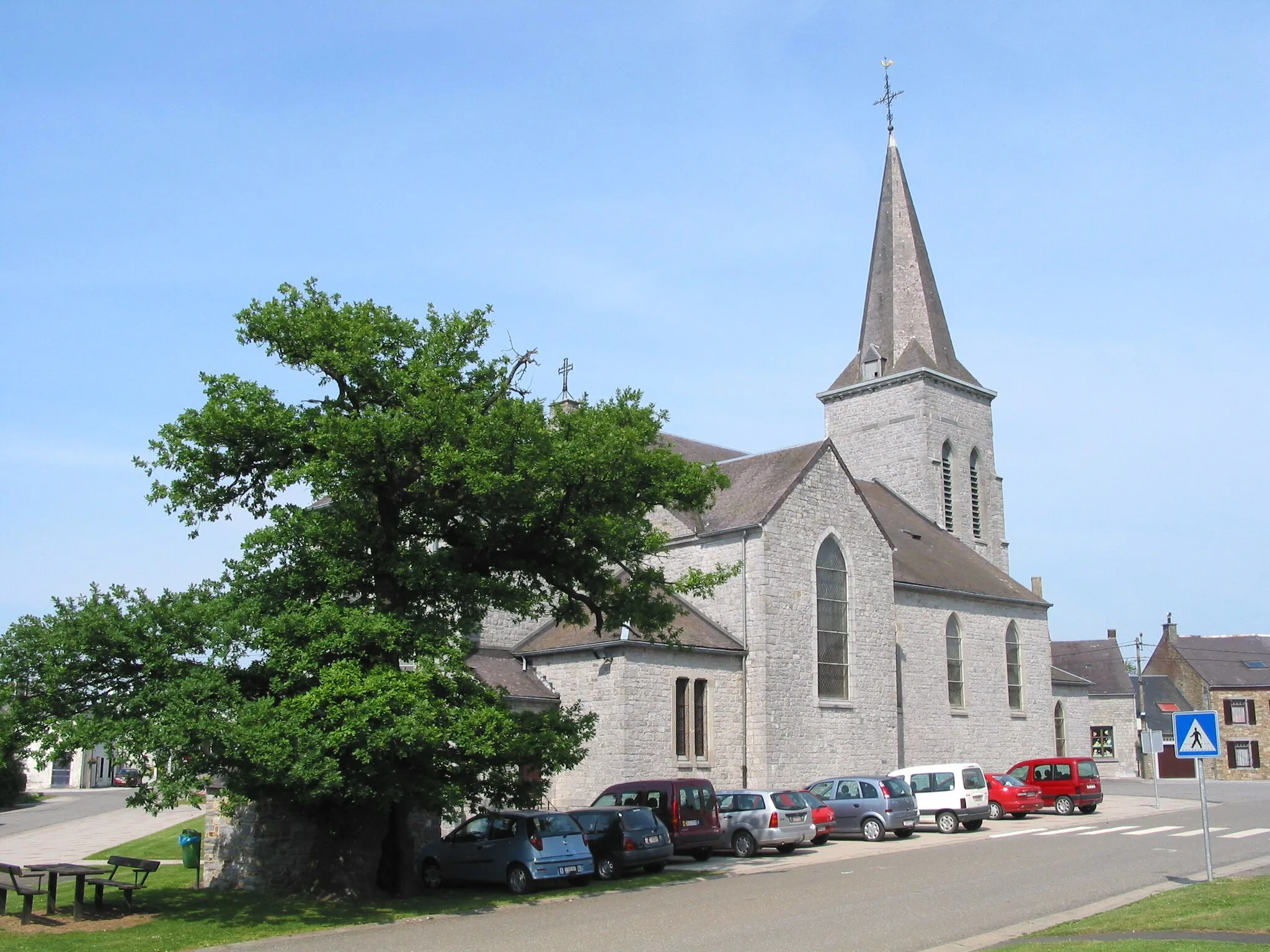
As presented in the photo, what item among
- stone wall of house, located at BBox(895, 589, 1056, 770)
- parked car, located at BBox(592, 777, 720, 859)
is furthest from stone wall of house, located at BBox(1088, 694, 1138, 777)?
parked car, located at BBox(592, 777, 720, 859)

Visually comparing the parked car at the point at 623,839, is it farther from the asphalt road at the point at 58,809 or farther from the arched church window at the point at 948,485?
the arched church window at the point at 948,485

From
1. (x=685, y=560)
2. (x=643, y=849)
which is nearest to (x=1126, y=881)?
(x=643, y=849)

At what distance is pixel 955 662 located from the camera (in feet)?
130

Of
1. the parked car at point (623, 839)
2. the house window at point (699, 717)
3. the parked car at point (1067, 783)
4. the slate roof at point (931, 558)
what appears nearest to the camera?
the parked car at point (623, 839)

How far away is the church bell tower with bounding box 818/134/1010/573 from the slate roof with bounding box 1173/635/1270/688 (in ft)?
69.1

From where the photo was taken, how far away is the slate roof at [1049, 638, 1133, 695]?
5641cm

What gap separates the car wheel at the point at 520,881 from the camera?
1759 cm

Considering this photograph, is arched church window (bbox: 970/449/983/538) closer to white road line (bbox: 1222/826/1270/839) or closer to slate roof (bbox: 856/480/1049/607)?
slate roof (bbox: 856/480/1049/607)

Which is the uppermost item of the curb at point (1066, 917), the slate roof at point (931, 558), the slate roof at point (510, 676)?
the slate roof at point (931, 558)

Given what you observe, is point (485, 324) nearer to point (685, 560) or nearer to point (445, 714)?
point (445, 714)

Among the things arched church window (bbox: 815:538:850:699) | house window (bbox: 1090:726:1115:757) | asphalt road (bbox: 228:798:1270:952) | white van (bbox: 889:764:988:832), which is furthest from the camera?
house window (bbox: 1090:726:1115:757)

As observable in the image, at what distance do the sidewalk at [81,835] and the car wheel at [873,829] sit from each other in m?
16.4

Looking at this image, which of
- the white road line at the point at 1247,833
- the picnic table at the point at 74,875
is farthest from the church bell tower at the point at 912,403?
the picnic table at the point at 74,875

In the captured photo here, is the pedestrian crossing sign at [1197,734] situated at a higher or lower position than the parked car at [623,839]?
higher
